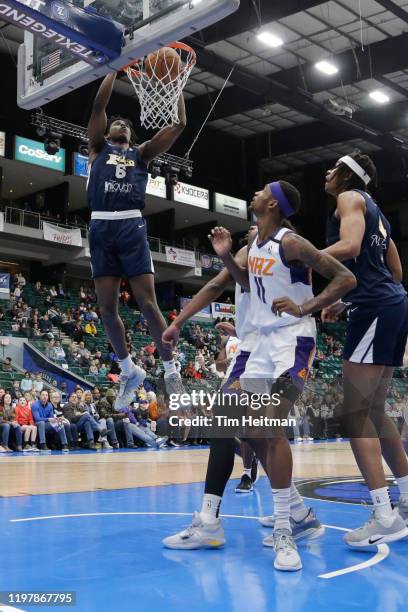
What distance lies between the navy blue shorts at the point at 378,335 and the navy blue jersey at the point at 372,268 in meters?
0.07

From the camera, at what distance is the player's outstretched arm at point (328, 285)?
396cm

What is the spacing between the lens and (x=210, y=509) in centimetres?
444

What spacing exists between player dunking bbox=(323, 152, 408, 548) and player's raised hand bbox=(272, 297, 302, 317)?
497mm

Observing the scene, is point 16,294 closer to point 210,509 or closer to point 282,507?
point 210,509

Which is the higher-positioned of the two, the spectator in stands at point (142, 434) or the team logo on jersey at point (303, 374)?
the team logo on jersey at point (303, 374)

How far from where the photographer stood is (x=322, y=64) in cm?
2169

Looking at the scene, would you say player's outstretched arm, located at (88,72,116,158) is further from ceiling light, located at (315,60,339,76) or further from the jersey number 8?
ceiling light, located at (315,60,339,76)

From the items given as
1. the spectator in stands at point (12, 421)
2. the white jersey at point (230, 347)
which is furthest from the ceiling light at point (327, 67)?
the white jersey at point (230, 347)

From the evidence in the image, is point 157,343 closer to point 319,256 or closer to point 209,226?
point 319,256

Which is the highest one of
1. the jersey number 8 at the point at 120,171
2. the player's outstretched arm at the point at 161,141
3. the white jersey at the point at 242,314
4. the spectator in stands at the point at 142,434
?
the player's outstretched arm at the point at 161,141

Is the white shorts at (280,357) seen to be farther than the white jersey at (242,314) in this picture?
No

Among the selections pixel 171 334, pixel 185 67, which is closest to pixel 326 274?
pixel 171 334

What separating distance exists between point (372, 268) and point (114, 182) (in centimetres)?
200

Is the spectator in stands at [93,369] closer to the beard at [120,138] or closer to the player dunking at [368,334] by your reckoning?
the beard at [120,138]
